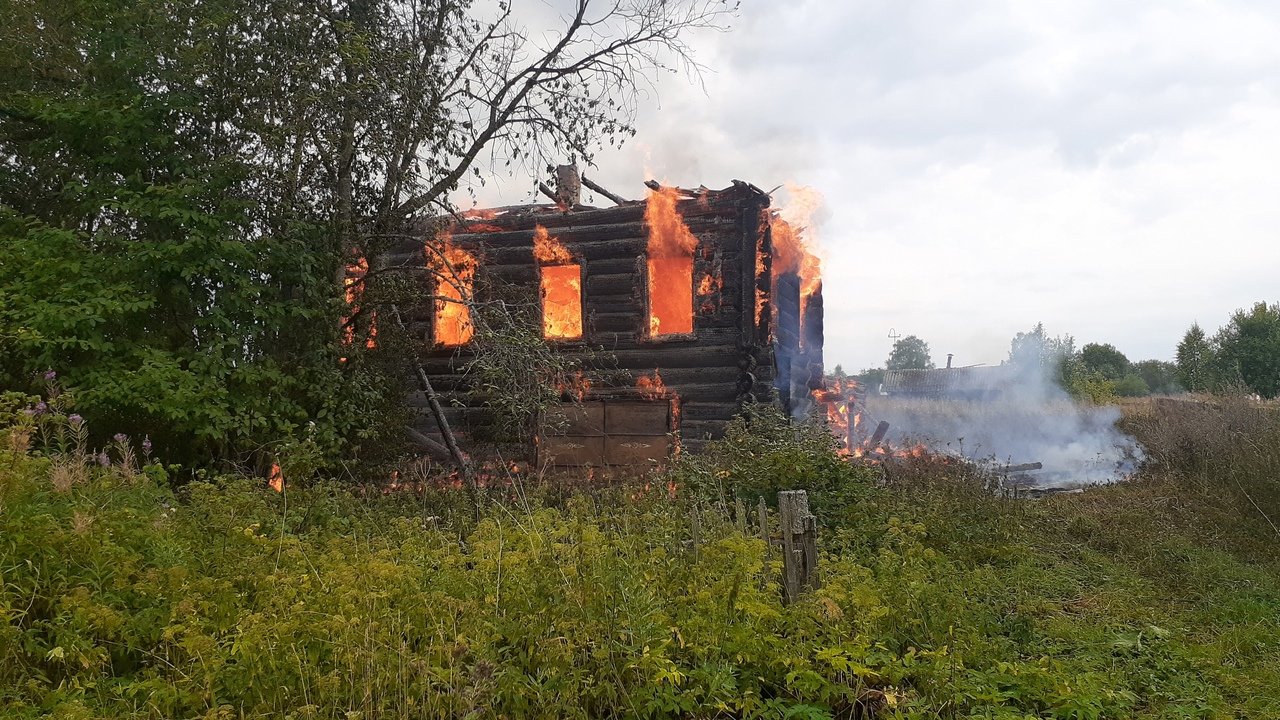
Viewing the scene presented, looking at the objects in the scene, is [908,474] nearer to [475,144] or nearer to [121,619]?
[475,144]

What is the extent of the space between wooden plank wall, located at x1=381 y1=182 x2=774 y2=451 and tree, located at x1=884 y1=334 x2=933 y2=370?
91187 mm

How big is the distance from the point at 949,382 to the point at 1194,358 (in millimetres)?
11554

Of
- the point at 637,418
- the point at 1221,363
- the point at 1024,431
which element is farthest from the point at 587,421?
A: the point at 1221,363

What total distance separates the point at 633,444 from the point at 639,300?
2811mm

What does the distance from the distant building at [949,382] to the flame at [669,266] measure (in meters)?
29.3

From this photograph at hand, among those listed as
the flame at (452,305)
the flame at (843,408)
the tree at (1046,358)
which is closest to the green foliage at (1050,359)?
the tree at (1046,358)

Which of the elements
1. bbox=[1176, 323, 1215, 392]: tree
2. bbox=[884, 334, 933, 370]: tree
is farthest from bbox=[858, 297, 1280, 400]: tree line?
bbox=[884, 334, 933, 370]: tree

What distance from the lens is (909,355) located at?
347 feet

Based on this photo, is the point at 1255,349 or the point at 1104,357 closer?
the point at 1255,349

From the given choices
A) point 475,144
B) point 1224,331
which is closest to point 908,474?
point 475,144

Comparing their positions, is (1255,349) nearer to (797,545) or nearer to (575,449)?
(575,449)

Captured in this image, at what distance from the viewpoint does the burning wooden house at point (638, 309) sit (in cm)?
1492

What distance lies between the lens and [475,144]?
44.5ft

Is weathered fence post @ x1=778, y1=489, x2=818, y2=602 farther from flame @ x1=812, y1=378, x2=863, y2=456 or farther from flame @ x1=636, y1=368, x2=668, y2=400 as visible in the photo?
flame @ x1=812, y1=378, x2=863, y2=456
